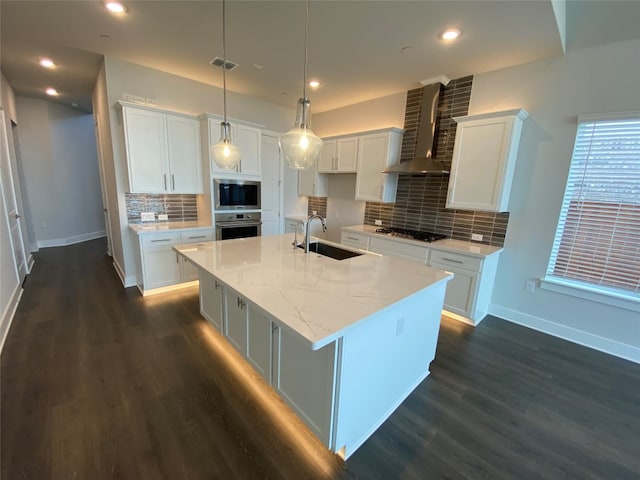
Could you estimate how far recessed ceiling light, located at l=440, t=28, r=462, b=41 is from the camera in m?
2.34

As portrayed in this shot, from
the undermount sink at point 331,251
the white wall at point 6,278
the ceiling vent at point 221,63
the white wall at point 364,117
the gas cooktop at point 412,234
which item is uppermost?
the ceiling vent at point 221,63

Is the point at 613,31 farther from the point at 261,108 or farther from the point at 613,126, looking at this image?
the point at 261,108

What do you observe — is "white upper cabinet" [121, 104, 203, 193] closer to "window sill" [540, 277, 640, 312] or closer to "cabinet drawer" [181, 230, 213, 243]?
"cabinet drawer" [181, 230, 213, 243]

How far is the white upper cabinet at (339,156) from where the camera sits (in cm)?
425

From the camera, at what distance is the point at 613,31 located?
2.35m

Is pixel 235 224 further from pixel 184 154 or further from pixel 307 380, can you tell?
pixel 307 380

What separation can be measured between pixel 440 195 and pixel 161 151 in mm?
3786

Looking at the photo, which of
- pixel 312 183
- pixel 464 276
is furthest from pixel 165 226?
pixel 464 276

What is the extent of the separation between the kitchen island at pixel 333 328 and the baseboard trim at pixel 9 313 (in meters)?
1.87

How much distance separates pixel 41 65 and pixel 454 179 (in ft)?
18.0

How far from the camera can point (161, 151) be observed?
3.49m

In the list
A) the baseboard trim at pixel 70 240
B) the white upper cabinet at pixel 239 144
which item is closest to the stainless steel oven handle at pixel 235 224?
the white upper cabinet at pixel 239 144

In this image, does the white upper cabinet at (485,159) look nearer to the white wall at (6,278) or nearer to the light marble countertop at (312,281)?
the light marble countertop at (312,281)

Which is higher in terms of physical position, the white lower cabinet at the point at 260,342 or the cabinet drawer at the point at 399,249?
the cabinet drawer at the point at 399,249
